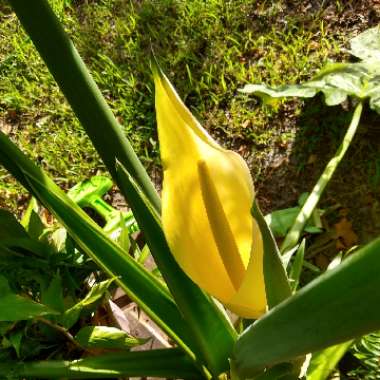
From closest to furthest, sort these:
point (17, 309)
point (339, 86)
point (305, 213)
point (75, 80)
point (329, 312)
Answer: point (329, 312), point (75, 80), point (17, 309), point (305, 213), point (339, 86)

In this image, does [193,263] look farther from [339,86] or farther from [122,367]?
[339,86]

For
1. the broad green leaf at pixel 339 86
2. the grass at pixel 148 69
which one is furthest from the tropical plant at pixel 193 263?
the grass at pixel 148 69

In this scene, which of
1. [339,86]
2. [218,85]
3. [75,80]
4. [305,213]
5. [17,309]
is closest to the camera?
[75,80]

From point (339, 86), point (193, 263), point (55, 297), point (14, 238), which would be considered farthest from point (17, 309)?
point (339, 86)

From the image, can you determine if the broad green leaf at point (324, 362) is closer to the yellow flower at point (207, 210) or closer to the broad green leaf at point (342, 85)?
the yellow flower at point (207, 210)

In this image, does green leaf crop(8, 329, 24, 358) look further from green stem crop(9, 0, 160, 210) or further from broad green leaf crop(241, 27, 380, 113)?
broad green leaf crop(241, 27, 380, 113)

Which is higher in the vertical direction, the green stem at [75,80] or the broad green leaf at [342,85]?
the green stem at [75,80]

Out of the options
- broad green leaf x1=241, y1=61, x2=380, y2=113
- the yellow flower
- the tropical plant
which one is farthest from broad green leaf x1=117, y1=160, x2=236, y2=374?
broad green leaf x1=241, y1=61, x2=380, y2=113
